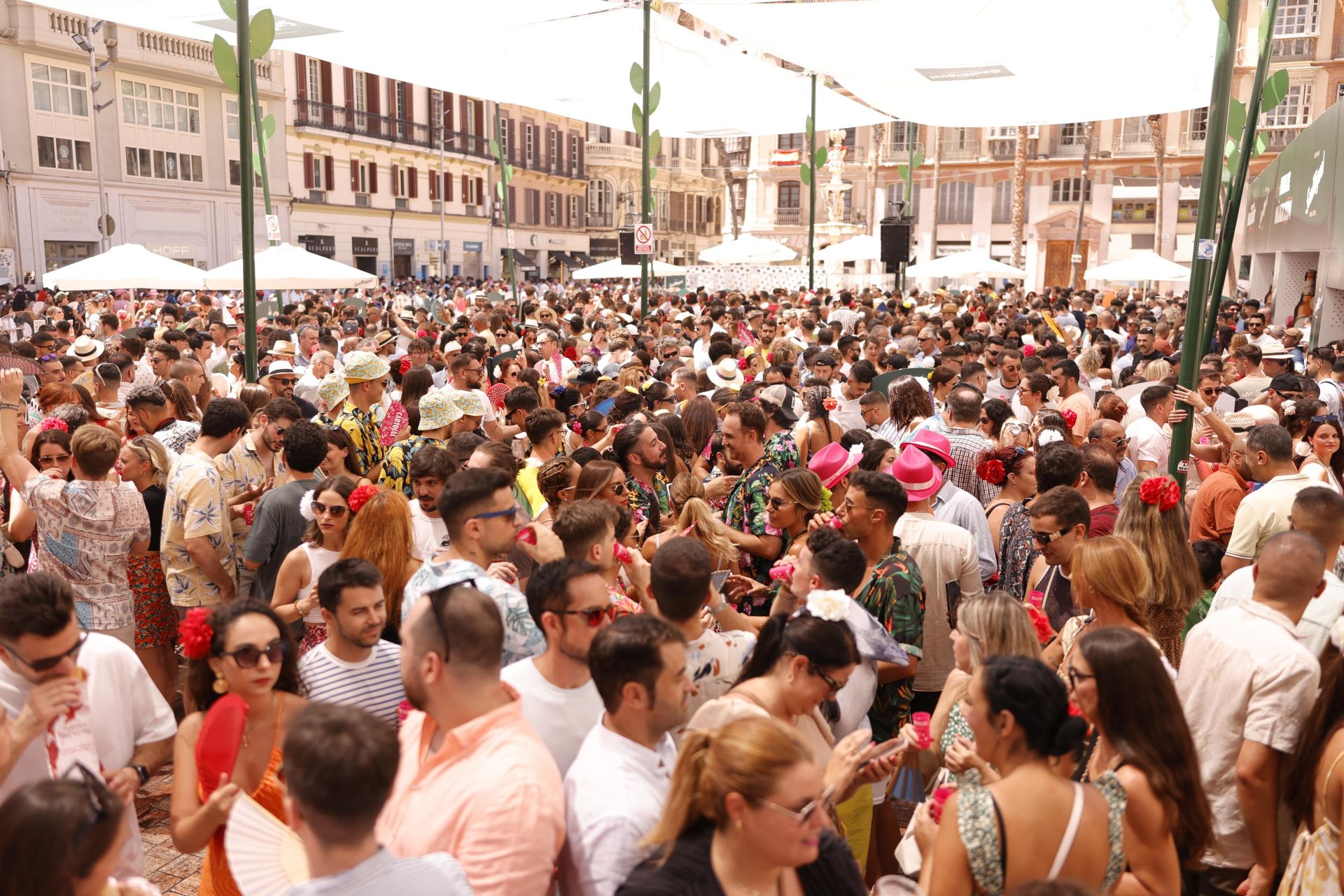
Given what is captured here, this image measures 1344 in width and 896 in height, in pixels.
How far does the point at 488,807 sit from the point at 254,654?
3.31 feet

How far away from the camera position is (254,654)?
3.09 m

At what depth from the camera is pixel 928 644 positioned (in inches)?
182

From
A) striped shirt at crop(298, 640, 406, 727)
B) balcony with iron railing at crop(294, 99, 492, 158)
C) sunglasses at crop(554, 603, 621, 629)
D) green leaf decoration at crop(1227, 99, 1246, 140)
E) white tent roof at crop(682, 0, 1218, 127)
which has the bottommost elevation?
striped shirt at crop(298, 640, 406, 727)

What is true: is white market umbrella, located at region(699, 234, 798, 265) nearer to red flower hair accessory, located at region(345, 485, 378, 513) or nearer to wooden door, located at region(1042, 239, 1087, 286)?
red flower hair accessory, located at region(345, 485, 378, 513)

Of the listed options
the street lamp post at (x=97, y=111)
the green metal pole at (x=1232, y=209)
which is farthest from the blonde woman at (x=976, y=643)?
the street lamp post at (x=97, y=111)

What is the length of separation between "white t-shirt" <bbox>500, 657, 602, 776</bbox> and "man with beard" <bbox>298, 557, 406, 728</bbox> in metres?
0.65

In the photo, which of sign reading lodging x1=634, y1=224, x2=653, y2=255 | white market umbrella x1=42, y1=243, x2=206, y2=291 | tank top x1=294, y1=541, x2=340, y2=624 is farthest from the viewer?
sign reading lodging x1=634, y1=224, x2=653, y2=255

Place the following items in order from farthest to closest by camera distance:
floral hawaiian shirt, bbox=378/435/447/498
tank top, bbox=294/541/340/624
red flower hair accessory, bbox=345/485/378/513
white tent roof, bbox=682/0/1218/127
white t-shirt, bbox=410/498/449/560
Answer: white tent roof, bbox=682/0/1218/127 → floral hawaiian shirt, bbox=378/435/447/498 → white t-shirt, bbox=410/498/449/560 → tank top, bbox=294/541/340/624 → red flower hair accessory, bbox=345/485/378/513

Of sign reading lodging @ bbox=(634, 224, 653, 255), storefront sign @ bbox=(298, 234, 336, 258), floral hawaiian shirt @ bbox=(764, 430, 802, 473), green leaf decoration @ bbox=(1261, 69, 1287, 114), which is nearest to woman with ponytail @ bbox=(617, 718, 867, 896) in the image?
floral hawaiian shirt @ bbox=(764, 430, 802, 473)

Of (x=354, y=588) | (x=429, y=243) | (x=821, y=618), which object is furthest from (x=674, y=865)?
(x=429, y=243)

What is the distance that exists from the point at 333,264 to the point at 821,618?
1167 centimetres

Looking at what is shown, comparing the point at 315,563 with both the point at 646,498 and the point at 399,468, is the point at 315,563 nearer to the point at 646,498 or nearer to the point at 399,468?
the point at 399,468

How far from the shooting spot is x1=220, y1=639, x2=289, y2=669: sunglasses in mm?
3076

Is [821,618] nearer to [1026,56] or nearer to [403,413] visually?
[403,413]
